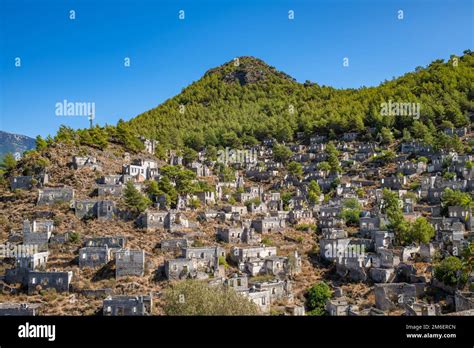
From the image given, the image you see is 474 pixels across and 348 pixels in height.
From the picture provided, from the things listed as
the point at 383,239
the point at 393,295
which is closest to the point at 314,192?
the point at 383,239

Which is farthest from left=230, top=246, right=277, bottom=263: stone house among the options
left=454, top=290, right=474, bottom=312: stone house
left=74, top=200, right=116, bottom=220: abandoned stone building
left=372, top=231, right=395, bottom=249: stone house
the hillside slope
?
the hillside slope

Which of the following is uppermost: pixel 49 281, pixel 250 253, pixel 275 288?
pixel 250 253

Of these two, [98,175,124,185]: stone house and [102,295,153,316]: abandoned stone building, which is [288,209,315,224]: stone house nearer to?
[98,175,124,185]: stone house

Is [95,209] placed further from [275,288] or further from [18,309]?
[275,288]

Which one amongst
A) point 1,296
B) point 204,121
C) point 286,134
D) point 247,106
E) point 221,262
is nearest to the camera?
point 1,296

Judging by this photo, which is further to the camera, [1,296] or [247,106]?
[247,106]
